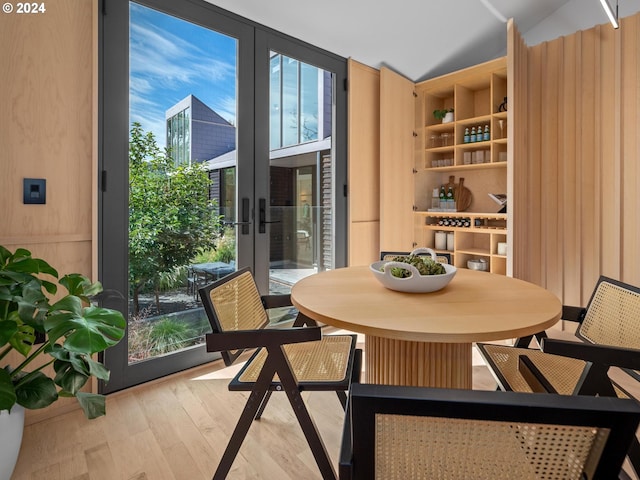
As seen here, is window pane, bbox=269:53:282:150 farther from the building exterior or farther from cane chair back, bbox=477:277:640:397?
cane chair back, bbox=477:277:640:397

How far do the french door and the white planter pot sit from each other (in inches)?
25.2

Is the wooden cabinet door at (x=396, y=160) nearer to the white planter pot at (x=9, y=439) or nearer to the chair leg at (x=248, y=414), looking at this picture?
the chair leg at (x=248, y=414)

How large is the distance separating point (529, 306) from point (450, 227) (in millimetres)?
2599

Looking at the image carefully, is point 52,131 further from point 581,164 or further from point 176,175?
point 581,164

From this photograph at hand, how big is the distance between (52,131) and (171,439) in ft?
5.42

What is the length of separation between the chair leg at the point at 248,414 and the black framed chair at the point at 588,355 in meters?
0.85

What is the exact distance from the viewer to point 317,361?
1.61m

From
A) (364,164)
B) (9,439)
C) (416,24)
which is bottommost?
(9,439)

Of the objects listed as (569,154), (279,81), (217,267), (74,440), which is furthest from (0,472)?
(569,154)

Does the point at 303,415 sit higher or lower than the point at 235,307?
lower

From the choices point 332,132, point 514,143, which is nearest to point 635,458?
point 514,143

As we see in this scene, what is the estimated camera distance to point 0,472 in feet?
4.70

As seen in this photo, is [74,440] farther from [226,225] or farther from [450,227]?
[450,227]

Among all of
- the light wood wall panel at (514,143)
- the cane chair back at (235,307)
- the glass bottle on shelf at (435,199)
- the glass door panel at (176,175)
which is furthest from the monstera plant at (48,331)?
the glass bottle on shelf at (435,199)
